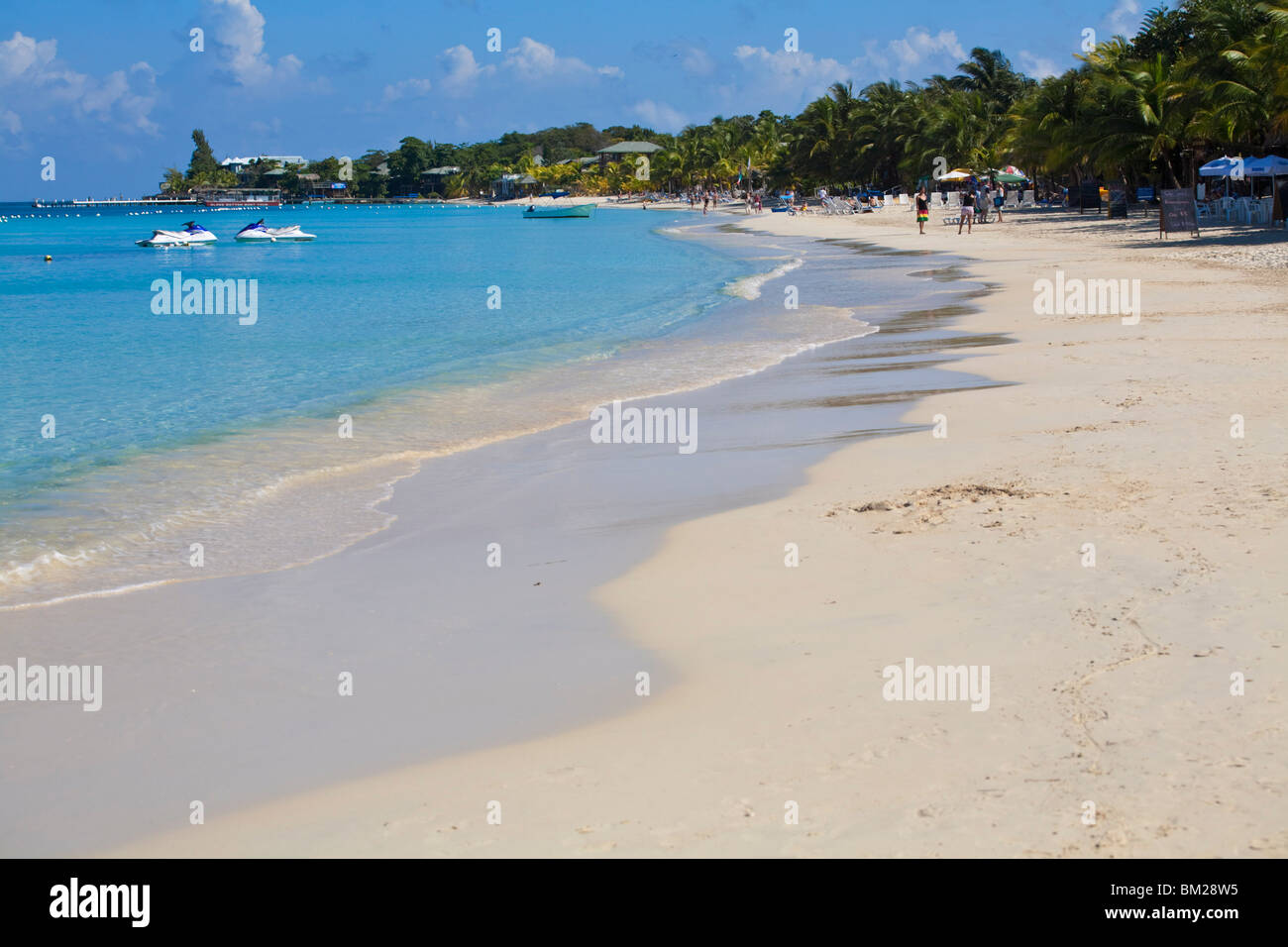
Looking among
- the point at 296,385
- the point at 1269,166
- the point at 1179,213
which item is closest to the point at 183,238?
A: the point at 1179,213

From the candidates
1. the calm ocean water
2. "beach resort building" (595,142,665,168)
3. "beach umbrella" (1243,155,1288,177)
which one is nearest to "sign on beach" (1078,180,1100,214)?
the calm ocean water

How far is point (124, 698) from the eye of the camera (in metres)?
5.36

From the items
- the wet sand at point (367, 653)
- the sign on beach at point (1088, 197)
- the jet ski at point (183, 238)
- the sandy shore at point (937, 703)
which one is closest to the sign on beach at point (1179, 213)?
the sign on beach at point (1088, 197)

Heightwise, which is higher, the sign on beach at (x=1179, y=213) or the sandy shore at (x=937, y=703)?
the sign on beach at (x=1179, y=213)

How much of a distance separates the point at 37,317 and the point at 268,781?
28.7m

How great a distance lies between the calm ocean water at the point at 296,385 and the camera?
8.66 meters

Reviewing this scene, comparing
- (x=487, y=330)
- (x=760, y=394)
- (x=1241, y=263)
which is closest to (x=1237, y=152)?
(x=1241, y=263)

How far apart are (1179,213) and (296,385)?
2315cm

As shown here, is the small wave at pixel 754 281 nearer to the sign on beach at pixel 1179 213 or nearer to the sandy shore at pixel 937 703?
the sign on beach at pixel 1179 213

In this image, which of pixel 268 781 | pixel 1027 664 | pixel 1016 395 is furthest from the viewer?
pixel 1016 395

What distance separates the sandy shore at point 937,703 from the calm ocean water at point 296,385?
3535mm

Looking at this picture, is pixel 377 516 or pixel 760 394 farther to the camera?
pixel 760 394

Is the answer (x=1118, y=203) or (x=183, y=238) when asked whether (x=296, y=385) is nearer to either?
(x=1118, y=203)
